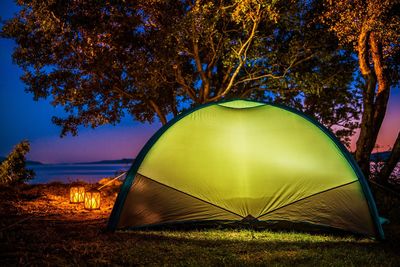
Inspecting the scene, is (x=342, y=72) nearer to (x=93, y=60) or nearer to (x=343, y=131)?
(x=343, y=131)

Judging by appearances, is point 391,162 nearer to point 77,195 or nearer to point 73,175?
point 77,195

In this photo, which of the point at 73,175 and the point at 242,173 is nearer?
the point at 242,173

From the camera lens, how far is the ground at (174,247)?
175 inches

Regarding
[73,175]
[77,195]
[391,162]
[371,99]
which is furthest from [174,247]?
[73,175]

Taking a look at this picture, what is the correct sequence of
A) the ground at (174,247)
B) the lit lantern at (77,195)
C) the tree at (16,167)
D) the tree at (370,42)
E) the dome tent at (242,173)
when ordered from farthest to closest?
1. the tree at (16,167)
2. the tree at (370,42)
3. the lit lantern at (77,195)
4. the dome tent at (242,173)
5. the ground at (174,247)

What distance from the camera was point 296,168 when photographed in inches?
251

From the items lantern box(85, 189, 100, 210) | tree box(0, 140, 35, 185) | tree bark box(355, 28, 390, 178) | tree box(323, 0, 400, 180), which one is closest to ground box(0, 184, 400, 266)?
lantern box(85, 189, 100, 210)

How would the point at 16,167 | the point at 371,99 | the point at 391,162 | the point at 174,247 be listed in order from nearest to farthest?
the point at 174,247, the point at 371,99, the point at 391,162, the point at 16,167

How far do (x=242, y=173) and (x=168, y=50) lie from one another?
16.1 ft

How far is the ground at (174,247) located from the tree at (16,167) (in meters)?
4.64

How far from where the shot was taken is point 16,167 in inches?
444

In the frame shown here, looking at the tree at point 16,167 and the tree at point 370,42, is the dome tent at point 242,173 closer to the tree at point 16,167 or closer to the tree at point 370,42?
the tree at point 370,42

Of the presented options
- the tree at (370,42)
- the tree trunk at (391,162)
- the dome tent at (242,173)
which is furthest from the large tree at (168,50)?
the dome tent at (242,173)

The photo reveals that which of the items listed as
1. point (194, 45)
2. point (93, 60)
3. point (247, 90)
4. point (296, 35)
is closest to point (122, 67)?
point (93, 60)
